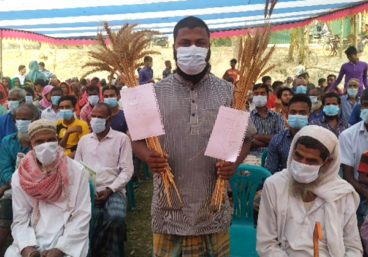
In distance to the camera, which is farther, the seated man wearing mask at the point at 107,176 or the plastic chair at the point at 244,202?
the seated man wearing mask at the point at 107,176

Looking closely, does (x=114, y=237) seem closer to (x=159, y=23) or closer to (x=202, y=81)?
(x=202, y=81)

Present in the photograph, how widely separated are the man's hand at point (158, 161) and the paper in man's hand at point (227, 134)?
20 cm

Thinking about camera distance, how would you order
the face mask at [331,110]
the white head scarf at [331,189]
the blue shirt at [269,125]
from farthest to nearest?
1. the blue shirt at [269,125]
2. the face mask at [331,110]
3. the white head scarf at [331,189]

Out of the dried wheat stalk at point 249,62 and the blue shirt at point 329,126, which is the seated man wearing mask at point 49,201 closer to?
the dried wheat stalk at point 249,62

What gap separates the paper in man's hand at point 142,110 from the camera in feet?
5.41

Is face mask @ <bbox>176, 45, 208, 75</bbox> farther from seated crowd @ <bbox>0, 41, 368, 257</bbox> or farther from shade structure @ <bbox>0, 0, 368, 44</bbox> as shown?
shade structure @ <bbox>0, 0, 368, 44</bbox>

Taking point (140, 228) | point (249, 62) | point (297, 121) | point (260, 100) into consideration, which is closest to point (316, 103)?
point (260, 100)

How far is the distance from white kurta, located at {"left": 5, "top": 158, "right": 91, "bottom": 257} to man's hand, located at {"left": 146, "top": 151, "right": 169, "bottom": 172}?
1.26m

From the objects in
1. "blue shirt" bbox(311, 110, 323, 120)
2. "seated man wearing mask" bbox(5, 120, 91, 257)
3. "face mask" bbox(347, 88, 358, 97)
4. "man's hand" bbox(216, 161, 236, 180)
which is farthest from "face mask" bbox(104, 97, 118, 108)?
"face mask" bbox(347, 88, 358, 97)

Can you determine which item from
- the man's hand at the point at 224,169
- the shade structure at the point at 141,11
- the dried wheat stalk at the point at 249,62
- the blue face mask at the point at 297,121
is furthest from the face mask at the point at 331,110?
the man's hand at the point at 224,169

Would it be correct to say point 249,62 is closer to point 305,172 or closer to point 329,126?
point 305,172

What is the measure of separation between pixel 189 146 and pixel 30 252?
5.16 feet

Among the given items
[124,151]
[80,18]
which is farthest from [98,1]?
[124,151]

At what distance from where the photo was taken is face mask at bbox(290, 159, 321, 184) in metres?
2.11
